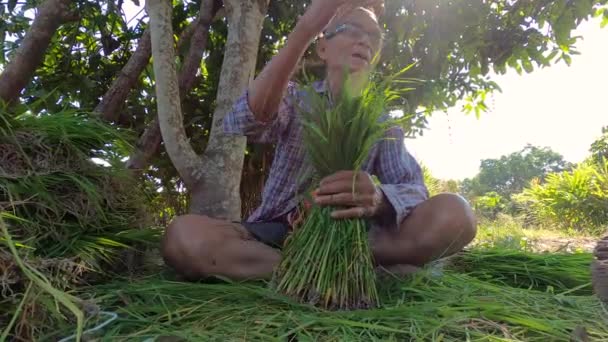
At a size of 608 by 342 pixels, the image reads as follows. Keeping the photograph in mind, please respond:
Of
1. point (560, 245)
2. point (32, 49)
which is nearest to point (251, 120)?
point (32, 49)

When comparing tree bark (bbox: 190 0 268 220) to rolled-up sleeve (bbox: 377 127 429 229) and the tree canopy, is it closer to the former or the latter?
rolled-up sleeve (bbox: 377 127 429 229)

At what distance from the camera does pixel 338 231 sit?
3.81 feet

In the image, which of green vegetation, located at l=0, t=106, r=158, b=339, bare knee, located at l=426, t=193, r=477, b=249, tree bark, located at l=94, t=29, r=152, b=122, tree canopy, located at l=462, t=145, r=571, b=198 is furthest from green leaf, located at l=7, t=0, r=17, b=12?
tree canopy, located at l=462, t=145, r=571, b=198

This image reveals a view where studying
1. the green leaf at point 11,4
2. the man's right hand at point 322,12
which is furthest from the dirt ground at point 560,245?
the green leaf at point 11,4

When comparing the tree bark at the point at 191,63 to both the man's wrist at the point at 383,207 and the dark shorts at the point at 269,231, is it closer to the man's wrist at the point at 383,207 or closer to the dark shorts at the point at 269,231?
the dark shorts at the point at 269,231

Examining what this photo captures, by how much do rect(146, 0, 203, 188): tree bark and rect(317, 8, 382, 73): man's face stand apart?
2.42 ft

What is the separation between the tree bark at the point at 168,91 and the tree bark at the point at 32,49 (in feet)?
1.50

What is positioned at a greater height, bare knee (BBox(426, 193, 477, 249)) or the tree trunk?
the tree trunk

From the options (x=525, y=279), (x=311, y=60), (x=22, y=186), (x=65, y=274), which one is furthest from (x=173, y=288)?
(x=311, y=60)

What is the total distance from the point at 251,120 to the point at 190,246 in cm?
41

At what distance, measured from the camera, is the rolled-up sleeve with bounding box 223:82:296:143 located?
1.38 metres

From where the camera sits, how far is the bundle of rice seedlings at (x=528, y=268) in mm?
1648

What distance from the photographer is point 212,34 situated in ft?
9.16

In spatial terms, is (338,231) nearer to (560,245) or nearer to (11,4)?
(11,4)
